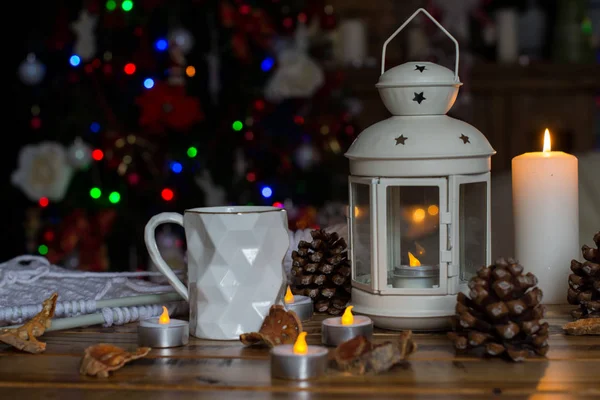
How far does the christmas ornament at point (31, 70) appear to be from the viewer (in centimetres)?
284

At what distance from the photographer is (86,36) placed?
2.84 m

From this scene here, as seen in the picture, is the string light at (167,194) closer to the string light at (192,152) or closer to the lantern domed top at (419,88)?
the string light at (192,152)

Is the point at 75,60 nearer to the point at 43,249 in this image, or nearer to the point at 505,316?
the point at 43,249

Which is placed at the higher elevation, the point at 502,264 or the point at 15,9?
the point at 15,9

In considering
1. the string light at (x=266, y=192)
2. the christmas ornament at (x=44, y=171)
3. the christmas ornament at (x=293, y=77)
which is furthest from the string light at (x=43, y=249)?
the christmas ornament at (x=293, y=77)

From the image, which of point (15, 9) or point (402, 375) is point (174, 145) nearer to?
point (15, 9)

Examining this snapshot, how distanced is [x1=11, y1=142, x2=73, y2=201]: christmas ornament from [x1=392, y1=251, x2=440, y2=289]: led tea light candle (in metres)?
2.09

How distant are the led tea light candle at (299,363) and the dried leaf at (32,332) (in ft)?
0.85

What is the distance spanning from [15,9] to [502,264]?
2.79 meters

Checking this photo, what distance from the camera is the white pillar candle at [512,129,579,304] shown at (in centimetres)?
106

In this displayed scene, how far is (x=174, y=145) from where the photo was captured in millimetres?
2811

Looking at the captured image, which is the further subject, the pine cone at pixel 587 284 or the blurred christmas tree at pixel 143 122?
the blurred christmas tree at pixel 143 122

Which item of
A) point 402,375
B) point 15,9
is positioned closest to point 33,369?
point 402,375

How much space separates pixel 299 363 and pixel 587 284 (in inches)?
16.8
